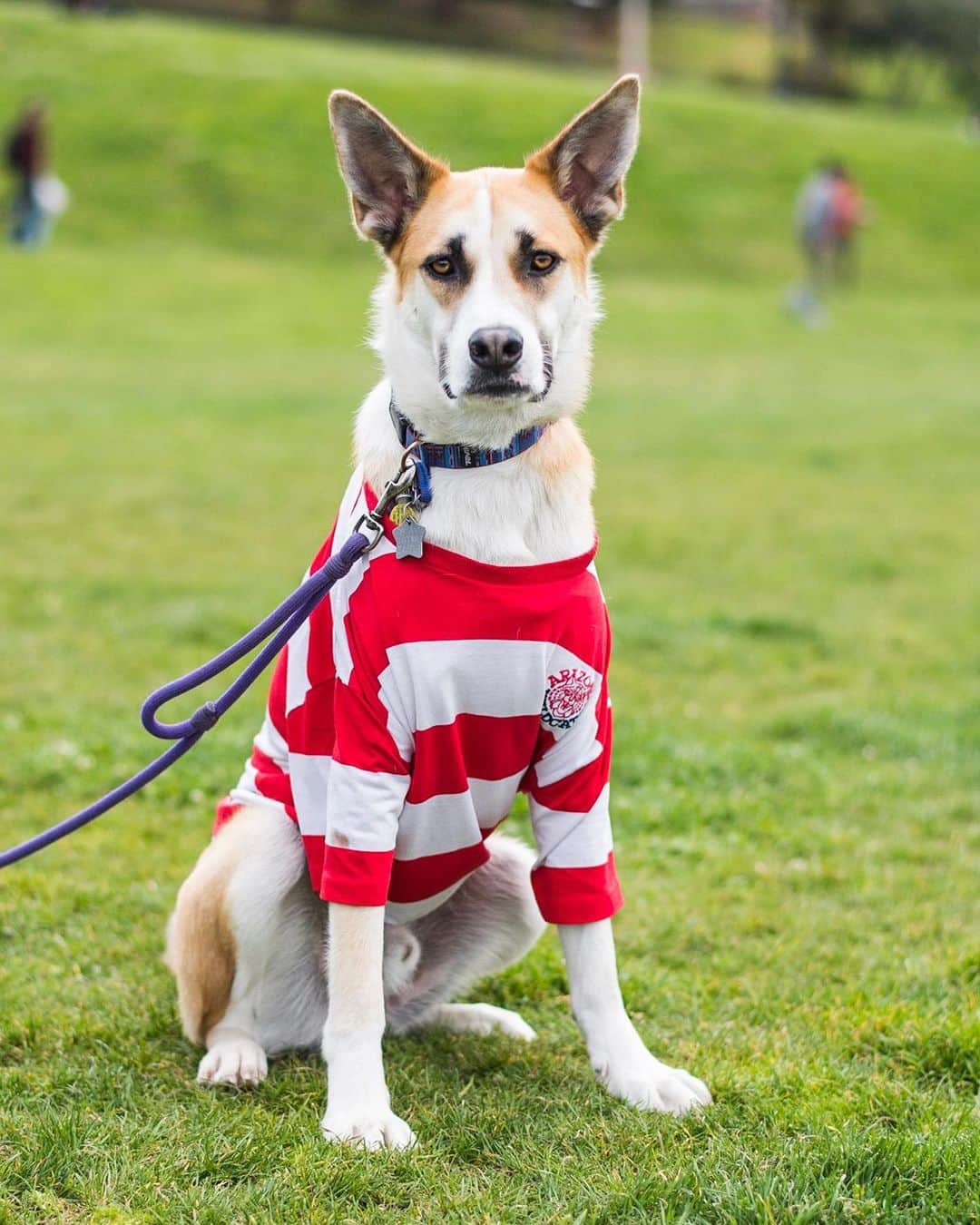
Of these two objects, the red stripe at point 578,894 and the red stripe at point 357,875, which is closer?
the red stripe at point 357,875

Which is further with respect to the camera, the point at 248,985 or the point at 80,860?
the point at 80,860

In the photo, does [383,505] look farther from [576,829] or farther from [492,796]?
[576,829]

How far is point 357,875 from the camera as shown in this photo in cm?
339

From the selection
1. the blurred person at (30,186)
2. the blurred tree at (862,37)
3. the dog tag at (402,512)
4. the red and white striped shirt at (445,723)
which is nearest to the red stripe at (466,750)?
the red and white striped shirt at (445,723)

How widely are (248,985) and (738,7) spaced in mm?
66245

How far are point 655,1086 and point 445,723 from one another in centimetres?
104

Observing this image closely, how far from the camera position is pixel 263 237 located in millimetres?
28609

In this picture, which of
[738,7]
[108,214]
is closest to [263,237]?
[108,214]

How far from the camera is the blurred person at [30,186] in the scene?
2608 cm

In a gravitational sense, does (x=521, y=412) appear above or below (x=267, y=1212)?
above

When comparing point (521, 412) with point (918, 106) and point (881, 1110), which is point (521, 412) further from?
point (918, 106)

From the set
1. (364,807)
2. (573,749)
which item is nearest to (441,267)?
(573,749)

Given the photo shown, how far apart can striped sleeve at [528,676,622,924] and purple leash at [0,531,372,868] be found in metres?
0.68

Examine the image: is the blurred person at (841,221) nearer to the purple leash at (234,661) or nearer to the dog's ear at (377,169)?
the dog's ear at (377,169)
